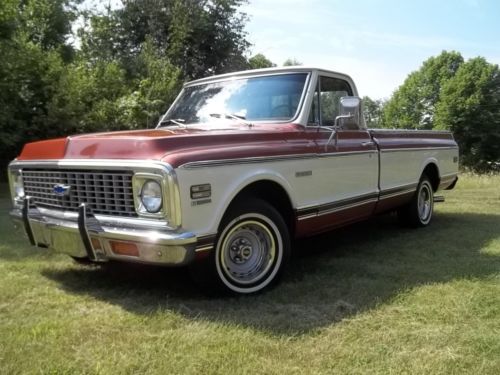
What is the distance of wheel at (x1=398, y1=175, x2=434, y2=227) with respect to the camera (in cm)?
683

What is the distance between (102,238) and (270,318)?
4.18ft

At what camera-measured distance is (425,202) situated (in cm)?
723

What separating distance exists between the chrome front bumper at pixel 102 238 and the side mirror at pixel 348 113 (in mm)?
2189

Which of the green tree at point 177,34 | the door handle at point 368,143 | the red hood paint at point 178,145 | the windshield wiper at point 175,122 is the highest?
the green tree at point 177,34

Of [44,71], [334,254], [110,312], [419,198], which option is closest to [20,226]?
[110,312]

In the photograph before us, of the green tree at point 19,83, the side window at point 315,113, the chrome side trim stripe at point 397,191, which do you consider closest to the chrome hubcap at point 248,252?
the side window at point 315,113

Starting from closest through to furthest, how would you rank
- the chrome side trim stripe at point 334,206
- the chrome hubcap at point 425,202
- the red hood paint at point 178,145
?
1. the red hood paint at point 178,145
2. the chrome side trim stripe at point 334,206
3. the chrome hubcap at point 425,202

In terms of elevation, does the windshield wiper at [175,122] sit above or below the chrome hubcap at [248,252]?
above

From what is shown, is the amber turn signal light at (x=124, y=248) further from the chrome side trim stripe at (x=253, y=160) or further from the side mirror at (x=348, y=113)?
the side mirror at (x=348, y=113)

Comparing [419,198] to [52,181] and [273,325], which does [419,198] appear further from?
[52,181]

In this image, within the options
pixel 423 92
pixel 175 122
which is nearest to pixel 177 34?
pixel 175 122

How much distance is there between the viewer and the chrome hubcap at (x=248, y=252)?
3922mm

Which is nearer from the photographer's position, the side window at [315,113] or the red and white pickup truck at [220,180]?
the red and white pickup truck at [220,180]

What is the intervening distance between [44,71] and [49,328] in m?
12.1
